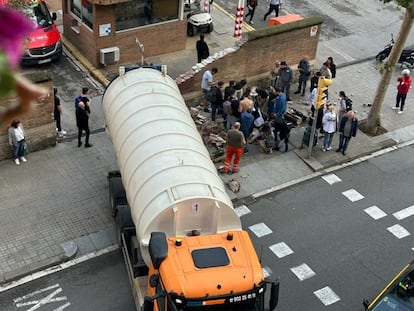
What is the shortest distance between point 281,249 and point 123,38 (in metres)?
9.66

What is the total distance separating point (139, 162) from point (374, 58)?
47.0 feet

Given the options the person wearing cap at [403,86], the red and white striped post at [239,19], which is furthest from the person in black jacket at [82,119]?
the person wearing cap at [403,86]

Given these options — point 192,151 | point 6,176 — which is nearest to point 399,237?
point 192,151

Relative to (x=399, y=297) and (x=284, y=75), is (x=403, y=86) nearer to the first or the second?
(x=284, y=75)

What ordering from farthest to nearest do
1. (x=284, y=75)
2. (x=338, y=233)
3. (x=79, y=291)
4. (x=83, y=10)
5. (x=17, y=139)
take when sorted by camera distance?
(x=83, y=10) < (x=284, y=75) < (x=17, y=139) < (x=338, y=233) < (x=79, y=291)

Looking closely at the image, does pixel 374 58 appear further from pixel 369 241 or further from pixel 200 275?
pixel 200 275

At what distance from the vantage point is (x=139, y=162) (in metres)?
10.8

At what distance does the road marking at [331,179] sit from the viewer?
52.9 ft

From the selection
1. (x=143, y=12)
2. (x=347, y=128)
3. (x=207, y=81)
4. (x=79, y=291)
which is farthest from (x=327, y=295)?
(x=143, y=12)

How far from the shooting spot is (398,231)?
14430 millimetres

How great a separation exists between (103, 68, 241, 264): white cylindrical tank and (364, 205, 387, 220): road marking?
17.6 ft

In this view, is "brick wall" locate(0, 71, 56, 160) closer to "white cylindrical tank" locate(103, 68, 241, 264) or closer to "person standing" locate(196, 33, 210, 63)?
"white cylindrical tank" locate(103, 68, 241, 264)

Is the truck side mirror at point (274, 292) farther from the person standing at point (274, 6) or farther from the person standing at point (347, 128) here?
the person standing at point (274, 6)

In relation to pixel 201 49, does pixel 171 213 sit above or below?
above
